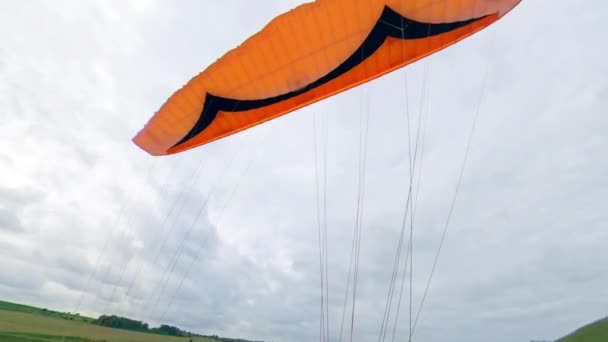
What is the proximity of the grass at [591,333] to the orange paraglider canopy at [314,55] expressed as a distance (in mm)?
69978

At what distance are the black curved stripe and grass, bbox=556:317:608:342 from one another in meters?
70.1

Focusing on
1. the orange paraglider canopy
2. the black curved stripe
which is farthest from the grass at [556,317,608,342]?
the black curved stripe

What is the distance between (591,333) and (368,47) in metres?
75.9

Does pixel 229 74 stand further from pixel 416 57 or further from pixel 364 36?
pixel 416 57

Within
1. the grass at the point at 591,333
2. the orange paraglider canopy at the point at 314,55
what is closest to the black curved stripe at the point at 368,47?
the orange paraglider canopy at the point at 314,55

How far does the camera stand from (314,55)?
727 centimetres

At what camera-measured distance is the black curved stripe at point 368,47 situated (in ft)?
21.9

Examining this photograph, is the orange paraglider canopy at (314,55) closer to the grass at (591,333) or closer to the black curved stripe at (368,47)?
the black curved stripe at (368,47)

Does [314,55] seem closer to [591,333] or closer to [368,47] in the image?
[368,47]

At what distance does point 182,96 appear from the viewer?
8.43m

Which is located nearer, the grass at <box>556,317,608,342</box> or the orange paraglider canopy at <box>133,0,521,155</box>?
the orange paraglider canopy at <box>133,0,521,155</box>

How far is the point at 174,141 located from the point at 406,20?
6251 mm

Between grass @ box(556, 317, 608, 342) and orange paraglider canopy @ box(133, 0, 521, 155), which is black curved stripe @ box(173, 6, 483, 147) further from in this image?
grass @ box(556, 317, 608, 342)

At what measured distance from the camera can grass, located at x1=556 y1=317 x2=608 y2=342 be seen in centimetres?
5720
